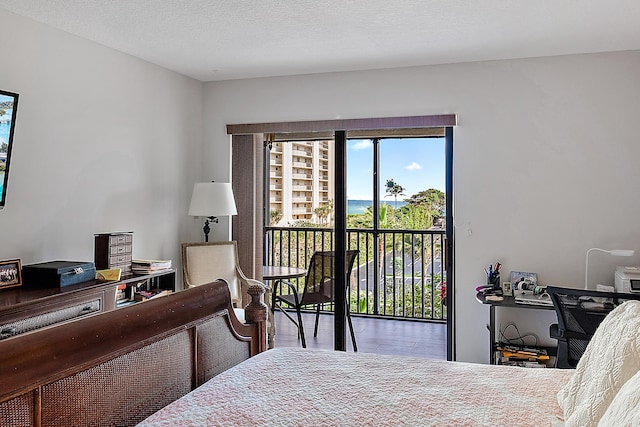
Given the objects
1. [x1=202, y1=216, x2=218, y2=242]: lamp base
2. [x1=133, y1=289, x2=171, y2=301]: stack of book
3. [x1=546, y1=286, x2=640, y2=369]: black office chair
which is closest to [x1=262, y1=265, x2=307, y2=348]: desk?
[x1=202, y1=216, x2=218, y2=242]: lamp base

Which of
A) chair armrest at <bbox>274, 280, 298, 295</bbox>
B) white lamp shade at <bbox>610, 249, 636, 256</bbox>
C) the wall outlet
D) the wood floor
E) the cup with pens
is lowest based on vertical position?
the wood floor

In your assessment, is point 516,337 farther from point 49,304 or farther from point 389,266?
point 49,304

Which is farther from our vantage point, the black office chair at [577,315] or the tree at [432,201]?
the tree at [432,201]

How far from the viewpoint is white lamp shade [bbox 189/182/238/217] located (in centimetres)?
419

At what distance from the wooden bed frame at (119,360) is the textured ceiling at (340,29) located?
1658 mm

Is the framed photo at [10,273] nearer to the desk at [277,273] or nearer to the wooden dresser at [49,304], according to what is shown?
the wooden dresser at [49,304]

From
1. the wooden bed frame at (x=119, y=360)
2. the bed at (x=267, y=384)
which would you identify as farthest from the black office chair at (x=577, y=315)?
the wooden bed frame at (x=119, y=360)

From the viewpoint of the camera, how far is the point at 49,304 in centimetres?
258

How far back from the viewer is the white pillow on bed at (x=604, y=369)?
1.40m

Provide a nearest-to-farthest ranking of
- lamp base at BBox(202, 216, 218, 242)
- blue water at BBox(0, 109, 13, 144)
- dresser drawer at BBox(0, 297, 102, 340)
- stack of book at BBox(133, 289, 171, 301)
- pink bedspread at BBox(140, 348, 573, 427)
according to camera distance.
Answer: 1. pink bedspread at BBox(140, 348, 573, 427)
2. dresser drawer at BBox(0, 297, 102, 340)
3. blue water at BBox(0, 109, 13, 144)
4. stack of book at BBox(133, 289, 171, 301)
5. lamp base at BBox(202, 216, 218, 242)

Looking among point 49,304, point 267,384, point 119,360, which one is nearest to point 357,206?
point 49,304

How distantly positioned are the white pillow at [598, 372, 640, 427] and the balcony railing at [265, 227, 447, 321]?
2997mm

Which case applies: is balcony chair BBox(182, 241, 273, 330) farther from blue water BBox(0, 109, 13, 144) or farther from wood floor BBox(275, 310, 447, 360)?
blue water BBox(0, 109, 13, 144)

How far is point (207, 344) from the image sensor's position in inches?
86.5
